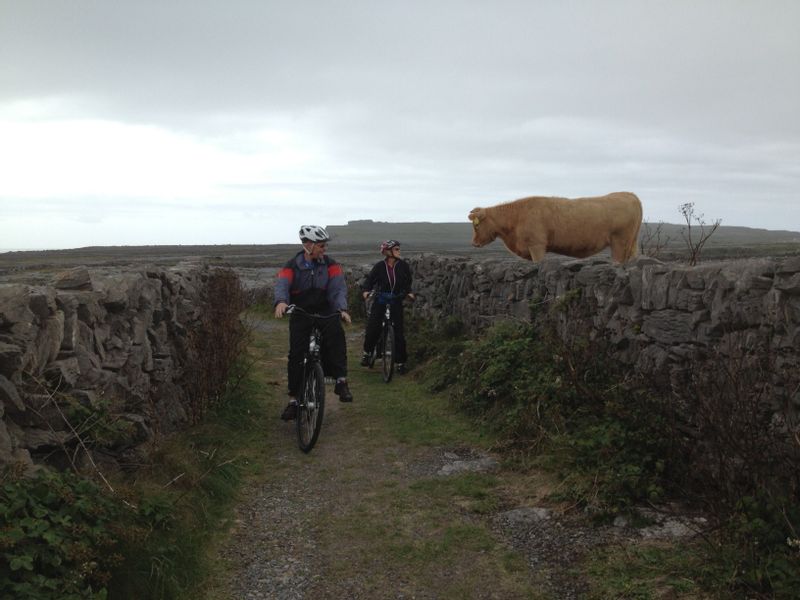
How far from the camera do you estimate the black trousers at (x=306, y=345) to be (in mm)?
7266

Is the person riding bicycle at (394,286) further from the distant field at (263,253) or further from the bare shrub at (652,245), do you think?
the bare shrub at (652,245)

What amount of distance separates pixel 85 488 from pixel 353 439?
3879mm

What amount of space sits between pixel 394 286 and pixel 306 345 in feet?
11.9

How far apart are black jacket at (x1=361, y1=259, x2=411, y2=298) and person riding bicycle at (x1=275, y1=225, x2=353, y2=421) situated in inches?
133

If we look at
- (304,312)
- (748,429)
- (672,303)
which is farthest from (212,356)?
(748,429)

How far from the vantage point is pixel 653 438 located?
199 inches

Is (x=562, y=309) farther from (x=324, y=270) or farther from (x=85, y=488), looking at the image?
(x=85, y=488)

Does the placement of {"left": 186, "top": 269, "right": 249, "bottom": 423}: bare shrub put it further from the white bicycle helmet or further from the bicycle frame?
the bicycle frame

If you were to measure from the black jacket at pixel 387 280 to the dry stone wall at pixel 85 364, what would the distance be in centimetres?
446

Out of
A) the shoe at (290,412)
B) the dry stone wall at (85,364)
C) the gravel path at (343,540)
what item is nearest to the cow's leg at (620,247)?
the gravel path at (343,540)

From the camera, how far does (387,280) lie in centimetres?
1081

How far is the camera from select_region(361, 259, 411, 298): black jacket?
1077 cm

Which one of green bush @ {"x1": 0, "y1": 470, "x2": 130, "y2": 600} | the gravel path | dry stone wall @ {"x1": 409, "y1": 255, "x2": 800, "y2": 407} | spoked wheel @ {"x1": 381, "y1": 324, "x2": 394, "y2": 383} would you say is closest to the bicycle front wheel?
spoked wheel @ {"x1": 381, "y1": 324, "x2": 394, "y2": 383}

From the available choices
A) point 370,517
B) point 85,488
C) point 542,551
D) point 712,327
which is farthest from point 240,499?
point 712,327
